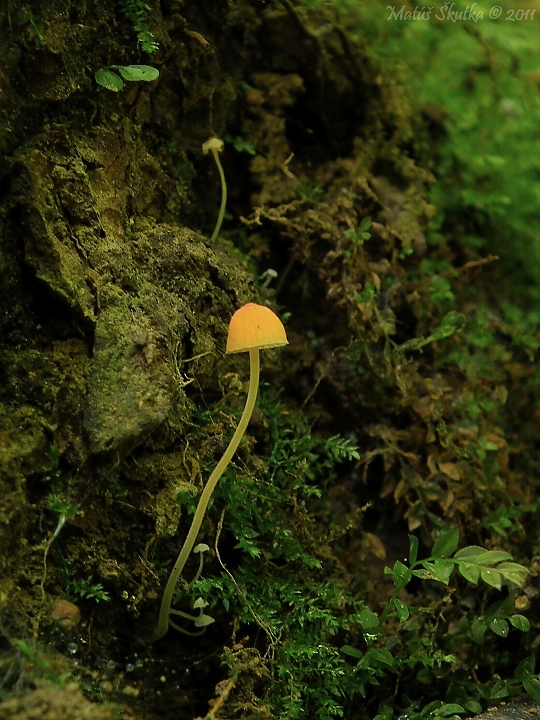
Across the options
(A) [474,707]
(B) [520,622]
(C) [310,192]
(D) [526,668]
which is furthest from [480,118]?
(A) [474,707]

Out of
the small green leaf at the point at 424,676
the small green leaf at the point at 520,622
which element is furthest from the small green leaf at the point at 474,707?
the small green leaf at the point at 520,622

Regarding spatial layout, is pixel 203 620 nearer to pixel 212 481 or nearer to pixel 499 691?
pixel 212 481

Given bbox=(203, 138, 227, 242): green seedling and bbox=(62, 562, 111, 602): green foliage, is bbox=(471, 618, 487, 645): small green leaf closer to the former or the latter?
bbox=(62, 562, 111, 602): green foliage

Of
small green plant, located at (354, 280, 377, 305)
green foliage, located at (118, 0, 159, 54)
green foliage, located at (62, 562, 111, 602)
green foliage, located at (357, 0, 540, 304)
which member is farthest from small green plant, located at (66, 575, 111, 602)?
green foliage, located at (357, 0, 540, 304)

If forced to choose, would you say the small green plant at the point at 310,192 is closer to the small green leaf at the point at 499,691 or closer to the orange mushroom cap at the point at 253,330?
the orange mushroom cap at the point at 253,330

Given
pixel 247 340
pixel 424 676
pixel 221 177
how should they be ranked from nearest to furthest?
pixel 247 340 < pixel 424 676 < pixel 221 177

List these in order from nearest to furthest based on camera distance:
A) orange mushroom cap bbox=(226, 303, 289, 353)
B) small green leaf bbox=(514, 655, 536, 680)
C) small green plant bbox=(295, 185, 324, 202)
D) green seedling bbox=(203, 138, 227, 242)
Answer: orange mushroom cap bbox=(226, 303, 289, 353), small green leaf bbox=(514, 655, 536, 680), green seedling bbox=(203, 138, 227, 242), small green plant bbox=(295, 185, 324, 202)
